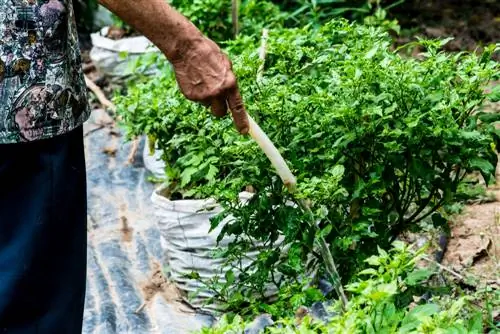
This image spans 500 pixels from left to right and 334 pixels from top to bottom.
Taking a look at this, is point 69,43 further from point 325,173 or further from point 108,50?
point 108,50

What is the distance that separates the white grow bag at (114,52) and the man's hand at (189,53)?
319 cm

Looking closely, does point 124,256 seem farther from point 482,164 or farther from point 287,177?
point 482,164

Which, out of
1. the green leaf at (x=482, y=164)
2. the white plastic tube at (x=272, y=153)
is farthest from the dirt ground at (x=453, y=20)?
the white plastic tube at (x=272, y=153)

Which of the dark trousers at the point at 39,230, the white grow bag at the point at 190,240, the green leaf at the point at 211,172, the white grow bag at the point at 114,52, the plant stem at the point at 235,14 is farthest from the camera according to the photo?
the white grow bag at the point at 114,52

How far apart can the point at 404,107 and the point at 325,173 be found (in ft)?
0.94

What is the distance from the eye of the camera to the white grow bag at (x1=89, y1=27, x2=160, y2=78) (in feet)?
17.4

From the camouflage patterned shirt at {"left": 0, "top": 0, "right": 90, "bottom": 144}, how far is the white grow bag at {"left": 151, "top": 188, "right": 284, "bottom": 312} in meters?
1.20

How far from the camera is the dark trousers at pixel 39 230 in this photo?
212 cm

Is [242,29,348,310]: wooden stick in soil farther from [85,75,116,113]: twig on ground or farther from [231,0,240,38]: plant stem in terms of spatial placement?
[85,75,116,113]: twig on ground

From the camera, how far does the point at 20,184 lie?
213cm

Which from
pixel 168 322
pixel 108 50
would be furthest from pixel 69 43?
pixel 108 50

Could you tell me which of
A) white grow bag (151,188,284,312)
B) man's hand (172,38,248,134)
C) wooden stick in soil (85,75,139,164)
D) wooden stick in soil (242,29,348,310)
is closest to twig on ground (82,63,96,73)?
wooden stick in soil (85,75,139,164)

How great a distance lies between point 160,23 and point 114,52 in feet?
11.6

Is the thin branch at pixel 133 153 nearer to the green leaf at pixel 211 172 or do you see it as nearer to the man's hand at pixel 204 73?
the green leaf at pixel 211 172
